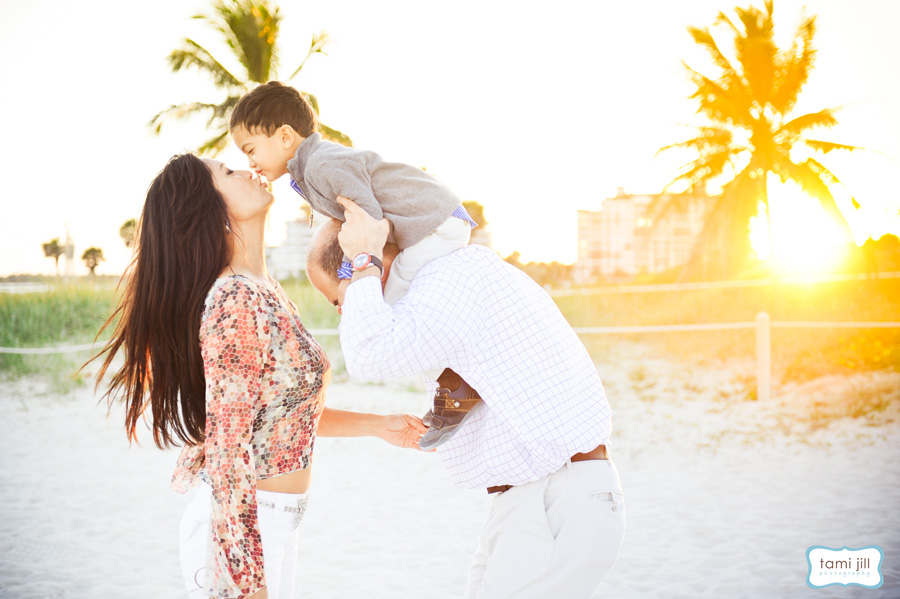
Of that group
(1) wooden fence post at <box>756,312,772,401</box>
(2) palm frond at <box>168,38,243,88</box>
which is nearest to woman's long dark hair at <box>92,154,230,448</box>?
(1) wooden fence post at <box>756,312,772,401</box>

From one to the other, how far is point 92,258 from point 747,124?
15.4 meters

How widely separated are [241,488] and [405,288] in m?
0.62

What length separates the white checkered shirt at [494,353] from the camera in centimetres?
155

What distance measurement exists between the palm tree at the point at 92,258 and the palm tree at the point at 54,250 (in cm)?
50

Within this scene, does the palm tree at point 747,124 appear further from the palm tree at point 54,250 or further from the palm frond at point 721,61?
the palm tree at point 54,250

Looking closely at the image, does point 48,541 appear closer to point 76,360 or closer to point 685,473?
point 685,473

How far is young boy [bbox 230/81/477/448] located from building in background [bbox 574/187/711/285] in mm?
15151

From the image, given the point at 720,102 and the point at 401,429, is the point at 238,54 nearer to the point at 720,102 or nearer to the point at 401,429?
the point at 720,102

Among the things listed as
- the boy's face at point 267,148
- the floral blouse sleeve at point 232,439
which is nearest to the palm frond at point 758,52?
the boy's face at point 267,148

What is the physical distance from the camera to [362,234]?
1.71 metres

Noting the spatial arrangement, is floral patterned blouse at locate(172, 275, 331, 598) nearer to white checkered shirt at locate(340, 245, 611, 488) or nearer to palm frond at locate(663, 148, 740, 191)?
white checkered shirt at locate(340, 245, 611, 488)

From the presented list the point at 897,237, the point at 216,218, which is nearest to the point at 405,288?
the point at 216,218

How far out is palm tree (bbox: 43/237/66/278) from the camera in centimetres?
1577

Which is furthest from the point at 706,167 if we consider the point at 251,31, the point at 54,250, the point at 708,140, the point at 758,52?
the point at 54,250
